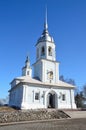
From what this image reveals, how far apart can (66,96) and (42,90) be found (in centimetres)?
497

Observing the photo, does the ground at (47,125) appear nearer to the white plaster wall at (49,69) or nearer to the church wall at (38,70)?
the white plaster wall at (49,69)

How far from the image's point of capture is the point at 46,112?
838 inches

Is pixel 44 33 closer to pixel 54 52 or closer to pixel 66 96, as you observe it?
pixel 54 52

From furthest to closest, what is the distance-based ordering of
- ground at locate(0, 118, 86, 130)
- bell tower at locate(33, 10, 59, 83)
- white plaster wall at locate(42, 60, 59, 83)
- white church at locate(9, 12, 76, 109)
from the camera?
bell tower at locate(33, 10, 59, 83), white plaster wall at locate(42, 60, 59, 83), white church at locate(9, 12, 76, 109), ground at locate(0, 118, 86, 130)

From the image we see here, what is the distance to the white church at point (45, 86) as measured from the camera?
27016 millimetres

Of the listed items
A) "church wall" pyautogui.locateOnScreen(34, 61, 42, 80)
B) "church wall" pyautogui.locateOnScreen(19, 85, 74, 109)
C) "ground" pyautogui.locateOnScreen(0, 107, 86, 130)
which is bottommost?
"ground" pyautogui.locateOnScreen(0, 107, 86, 130)

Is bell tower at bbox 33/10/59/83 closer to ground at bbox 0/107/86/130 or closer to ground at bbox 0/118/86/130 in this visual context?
ground at bbox 0/107/86/130

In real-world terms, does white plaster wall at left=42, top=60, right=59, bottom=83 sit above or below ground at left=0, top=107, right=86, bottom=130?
above

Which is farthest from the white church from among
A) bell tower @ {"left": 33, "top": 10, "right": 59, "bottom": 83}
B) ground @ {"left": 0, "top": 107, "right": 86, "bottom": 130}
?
ground @ {"left": 0, "top": 107, "right": 86, "bottom": 130}

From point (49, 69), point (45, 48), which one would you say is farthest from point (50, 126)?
point (45, 48)

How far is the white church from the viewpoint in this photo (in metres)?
27.0

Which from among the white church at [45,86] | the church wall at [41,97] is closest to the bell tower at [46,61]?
the white church at [45,86]

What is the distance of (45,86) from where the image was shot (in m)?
28.7

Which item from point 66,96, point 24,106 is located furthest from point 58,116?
point 66,96
